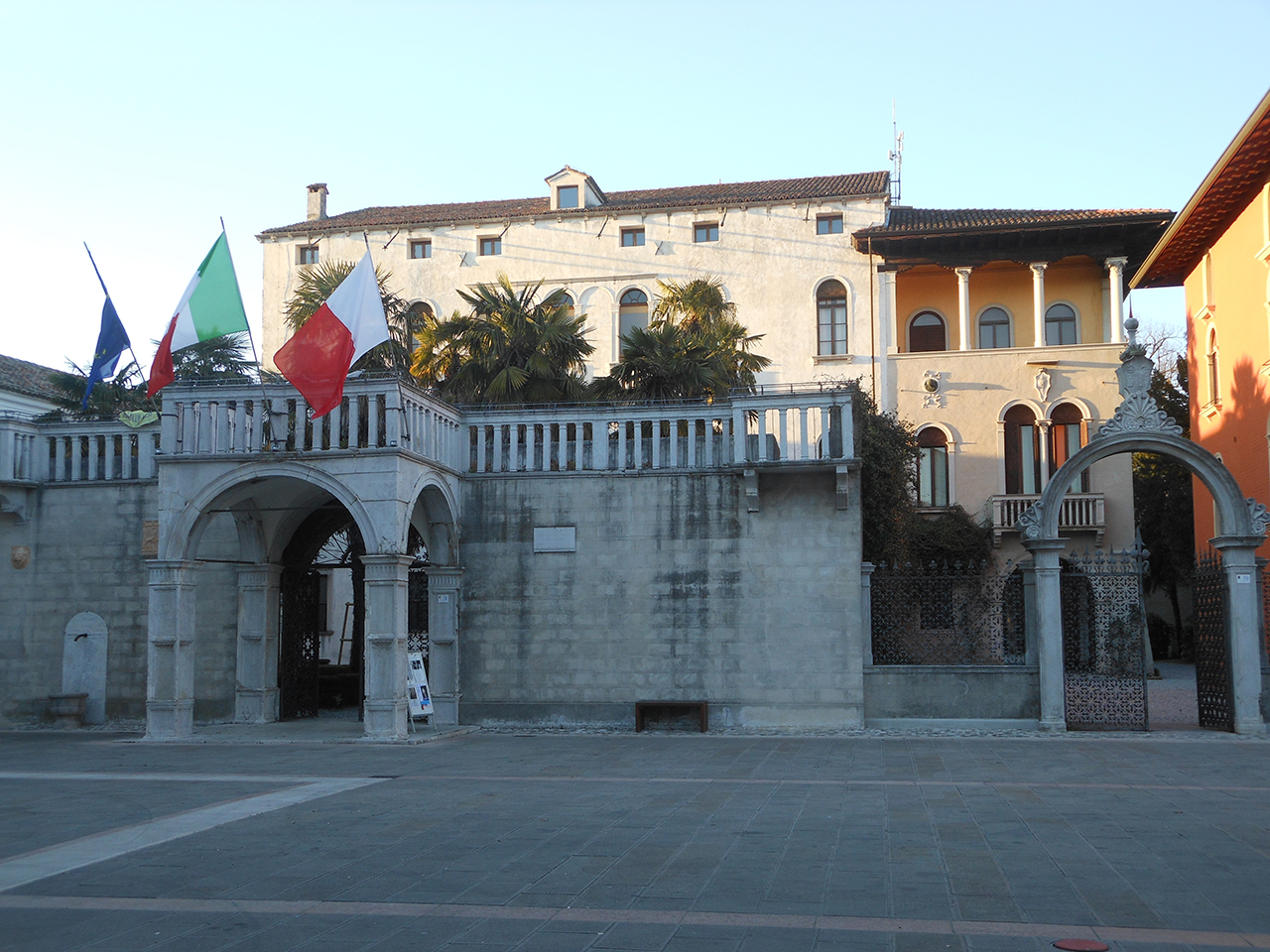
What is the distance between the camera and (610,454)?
63.0 feet

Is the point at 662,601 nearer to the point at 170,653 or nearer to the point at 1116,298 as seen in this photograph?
the point at 170,653

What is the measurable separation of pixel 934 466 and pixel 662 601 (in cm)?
1774

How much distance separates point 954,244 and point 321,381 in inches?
893

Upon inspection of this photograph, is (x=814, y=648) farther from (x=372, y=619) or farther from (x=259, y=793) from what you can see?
(x=259, y=793)

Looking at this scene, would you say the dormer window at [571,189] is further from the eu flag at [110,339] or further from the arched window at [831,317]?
the eu flag at [110,339]

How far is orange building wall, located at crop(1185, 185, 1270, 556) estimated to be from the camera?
78.3 feet

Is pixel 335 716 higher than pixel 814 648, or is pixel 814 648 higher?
pixel 814 648

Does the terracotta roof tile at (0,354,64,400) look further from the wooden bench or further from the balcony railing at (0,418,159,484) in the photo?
the wooden bench

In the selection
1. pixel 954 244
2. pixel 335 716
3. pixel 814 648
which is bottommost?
pixel 335 716

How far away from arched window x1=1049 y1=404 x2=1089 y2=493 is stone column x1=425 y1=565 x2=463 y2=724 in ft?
66.6

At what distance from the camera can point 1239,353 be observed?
25.5m

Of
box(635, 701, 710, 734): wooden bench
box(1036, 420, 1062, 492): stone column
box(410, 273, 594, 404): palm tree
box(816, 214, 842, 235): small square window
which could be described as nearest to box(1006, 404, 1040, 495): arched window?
box(1036, 420, 1062, 492): stone column

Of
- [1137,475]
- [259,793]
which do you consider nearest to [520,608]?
[259,793]

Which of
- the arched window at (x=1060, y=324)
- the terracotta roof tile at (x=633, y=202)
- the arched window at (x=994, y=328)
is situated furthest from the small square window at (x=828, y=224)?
the arched window at (x=1060, y=324)
